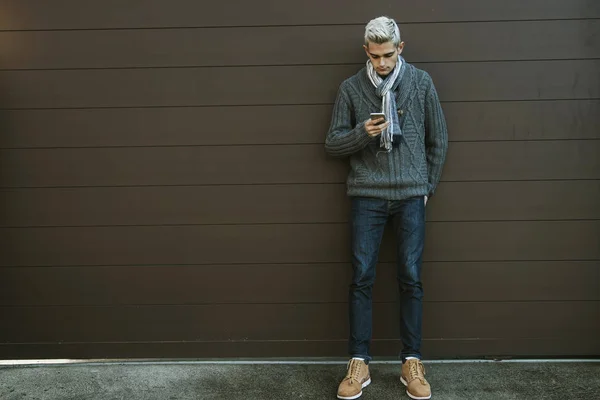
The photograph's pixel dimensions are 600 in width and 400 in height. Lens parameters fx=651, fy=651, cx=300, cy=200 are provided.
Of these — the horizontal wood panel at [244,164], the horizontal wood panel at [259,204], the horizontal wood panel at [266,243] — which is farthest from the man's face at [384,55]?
the horizontal wood panel at [266,243]

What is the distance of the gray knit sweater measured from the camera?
2.95 m

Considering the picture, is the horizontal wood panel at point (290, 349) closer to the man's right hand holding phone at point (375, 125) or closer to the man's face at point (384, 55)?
the man's right hand holding phone at point (375, 125)

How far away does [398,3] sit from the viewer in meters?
3.14

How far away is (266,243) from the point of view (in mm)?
3287

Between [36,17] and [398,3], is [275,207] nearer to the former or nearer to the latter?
[398,3]

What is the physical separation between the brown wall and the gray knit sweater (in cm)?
18

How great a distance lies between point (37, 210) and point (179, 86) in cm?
96

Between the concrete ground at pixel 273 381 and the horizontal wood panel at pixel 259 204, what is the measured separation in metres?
0.74

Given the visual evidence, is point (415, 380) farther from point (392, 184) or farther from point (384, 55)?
point (384, 55)

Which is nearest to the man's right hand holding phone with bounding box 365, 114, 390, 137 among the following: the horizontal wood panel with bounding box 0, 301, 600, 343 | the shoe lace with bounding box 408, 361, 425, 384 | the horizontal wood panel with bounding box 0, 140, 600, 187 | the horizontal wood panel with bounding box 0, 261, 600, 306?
Answer: the horizontal wood panel with bounding box 0, 140, 600, 187

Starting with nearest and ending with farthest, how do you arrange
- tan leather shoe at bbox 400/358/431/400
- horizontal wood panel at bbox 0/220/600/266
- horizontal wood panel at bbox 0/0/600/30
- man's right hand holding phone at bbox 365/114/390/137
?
man's right hand holding phone at bbox 365/114/390/137 < tan leather shoe at bbox 400/358/431/400 < horizontal wood panel at bbox 0/0/600/30 < horizontal wood panel at bbox 0/220/600/266

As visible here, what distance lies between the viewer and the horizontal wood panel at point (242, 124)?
3.18 meters

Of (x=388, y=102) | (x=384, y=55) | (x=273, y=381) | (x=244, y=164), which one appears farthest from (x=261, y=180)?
(x=273, y=381)

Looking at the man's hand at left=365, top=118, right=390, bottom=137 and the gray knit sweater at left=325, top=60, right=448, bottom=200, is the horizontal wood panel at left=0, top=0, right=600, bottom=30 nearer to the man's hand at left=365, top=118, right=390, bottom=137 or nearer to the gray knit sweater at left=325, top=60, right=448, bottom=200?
the gray knit sweater at left=325, top=60, right=448, bottom=200
